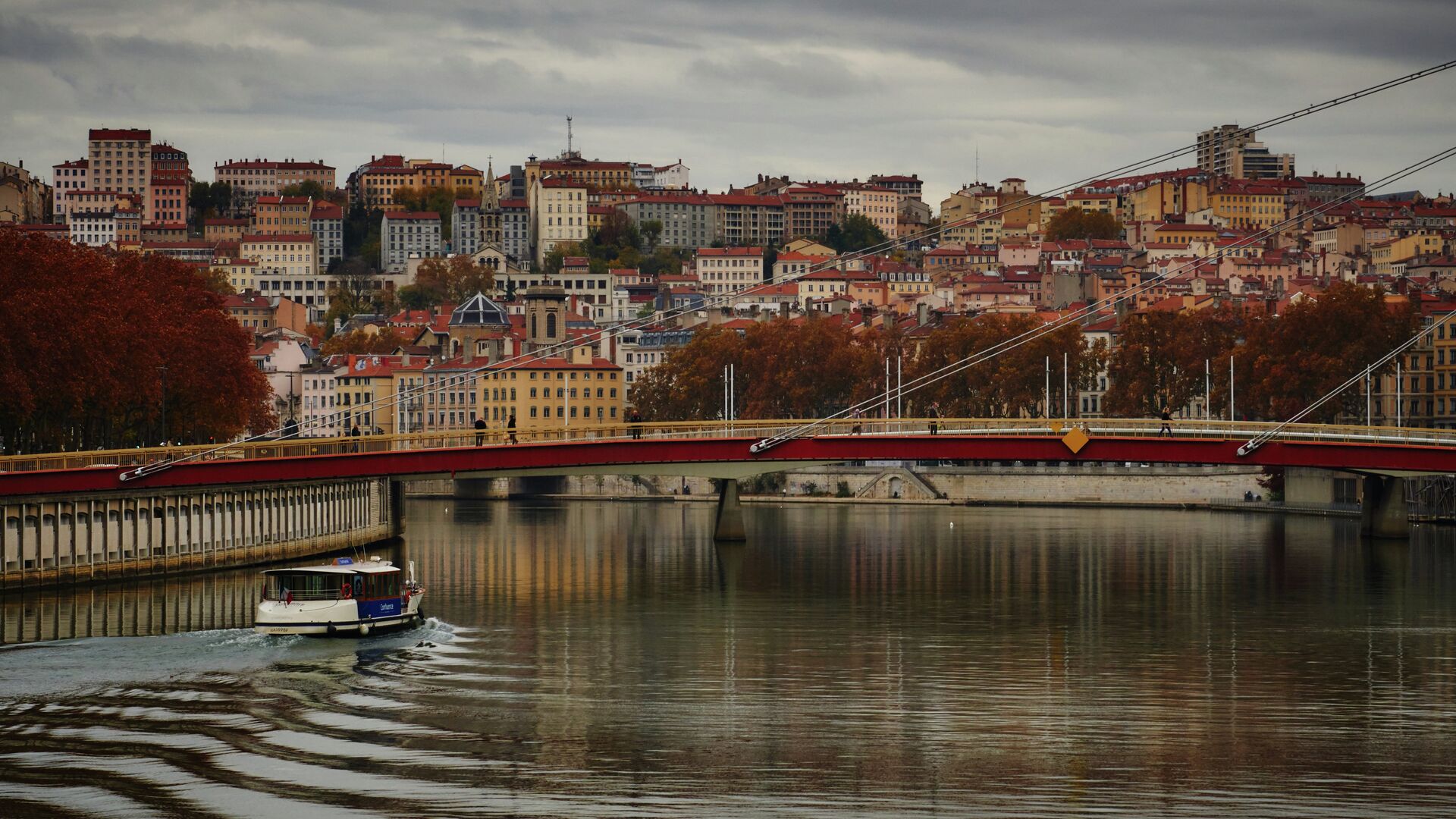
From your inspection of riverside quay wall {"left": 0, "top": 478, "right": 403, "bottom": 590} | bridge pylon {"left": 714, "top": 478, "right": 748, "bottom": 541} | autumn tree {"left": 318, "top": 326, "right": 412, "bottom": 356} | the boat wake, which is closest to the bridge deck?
riverside quay wall {"left": 0, "top": 478, "right": 403, "bottom": 590}

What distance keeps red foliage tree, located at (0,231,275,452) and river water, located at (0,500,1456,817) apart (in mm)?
8881

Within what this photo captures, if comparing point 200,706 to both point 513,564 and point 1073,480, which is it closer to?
point 513,564

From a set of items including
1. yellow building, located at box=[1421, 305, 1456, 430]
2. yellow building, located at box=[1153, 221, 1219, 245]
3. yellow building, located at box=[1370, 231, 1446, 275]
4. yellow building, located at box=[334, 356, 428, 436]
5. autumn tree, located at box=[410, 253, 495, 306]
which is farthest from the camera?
yellow building, located at box=[1153, 221, 1219, 245]

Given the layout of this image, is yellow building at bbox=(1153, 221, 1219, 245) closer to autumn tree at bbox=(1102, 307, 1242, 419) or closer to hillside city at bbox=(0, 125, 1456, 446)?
hillside city at bbox=(0, 125, 1456, 446)

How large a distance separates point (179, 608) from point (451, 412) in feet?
293

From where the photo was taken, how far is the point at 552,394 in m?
134

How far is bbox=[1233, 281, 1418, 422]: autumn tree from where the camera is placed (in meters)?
95.9

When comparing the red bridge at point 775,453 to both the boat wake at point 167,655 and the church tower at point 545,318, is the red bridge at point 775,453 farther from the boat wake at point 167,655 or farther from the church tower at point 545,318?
the church tower at point 545,318

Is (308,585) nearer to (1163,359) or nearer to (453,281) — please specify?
(1163,359)

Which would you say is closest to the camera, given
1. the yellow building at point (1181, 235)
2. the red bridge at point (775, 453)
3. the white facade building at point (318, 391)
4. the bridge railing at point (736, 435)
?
the bridge railing at point (736, 435)

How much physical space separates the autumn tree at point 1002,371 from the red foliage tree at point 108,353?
1584 inches

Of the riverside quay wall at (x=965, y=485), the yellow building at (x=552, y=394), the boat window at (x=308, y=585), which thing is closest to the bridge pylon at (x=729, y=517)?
the riverside quay wall at (x=965, y=485)

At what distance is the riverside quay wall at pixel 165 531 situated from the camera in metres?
52.3

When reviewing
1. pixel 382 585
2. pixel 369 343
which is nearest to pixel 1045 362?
pixel 369 343
